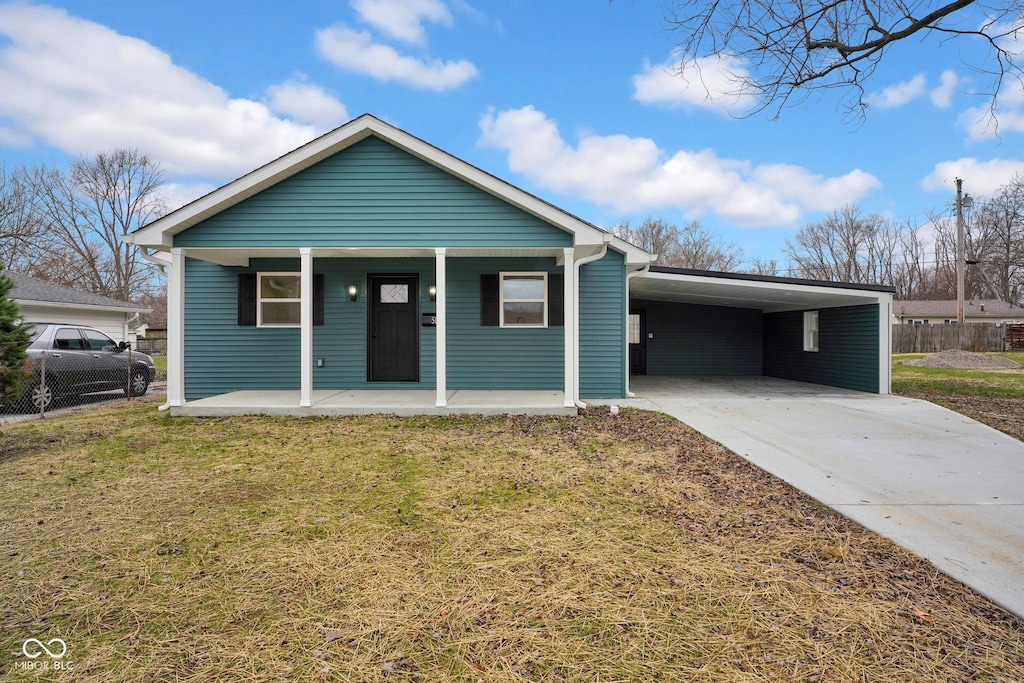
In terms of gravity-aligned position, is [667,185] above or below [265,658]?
above

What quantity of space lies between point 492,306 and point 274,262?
389cm

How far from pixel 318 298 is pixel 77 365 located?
14.3ft

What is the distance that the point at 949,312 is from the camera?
30.6m

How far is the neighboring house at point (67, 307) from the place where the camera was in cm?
1160

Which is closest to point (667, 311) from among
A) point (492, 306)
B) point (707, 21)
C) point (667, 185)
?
point (492, 306)

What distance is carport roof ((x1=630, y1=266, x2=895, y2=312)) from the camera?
859 centimetres

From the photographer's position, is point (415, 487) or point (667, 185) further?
point (667, 185)

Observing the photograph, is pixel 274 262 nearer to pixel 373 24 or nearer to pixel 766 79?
pixel 373 24

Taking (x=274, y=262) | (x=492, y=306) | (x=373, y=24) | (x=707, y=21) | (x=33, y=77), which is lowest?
(x=492, y=306)

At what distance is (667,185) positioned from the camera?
2294 centimetres

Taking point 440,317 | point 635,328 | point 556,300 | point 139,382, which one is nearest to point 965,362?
point 635,328

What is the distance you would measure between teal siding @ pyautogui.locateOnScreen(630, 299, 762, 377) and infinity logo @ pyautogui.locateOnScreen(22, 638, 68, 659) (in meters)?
12.3

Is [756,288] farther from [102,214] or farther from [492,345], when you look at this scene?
[102,214]

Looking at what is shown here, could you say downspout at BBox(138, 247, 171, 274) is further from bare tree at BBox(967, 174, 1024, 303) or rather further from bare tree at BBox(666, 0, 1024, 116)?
bare tree at BBox(967, 174, 1024, 303)
